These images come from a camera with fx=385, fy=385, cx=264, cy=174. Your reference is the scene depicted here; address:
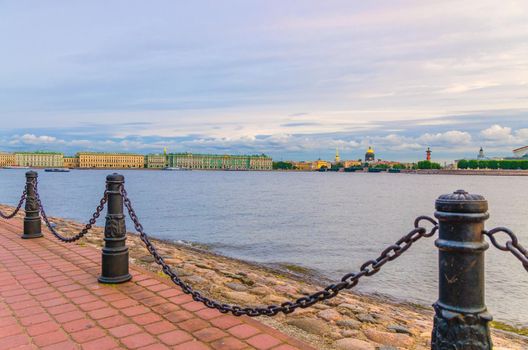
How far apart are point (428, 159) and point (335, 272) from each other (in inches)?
7321

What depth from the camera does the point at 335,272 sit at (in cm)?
1056

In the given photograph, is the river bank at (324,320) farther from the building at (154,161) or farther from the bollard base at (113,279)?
the building at (154,161)

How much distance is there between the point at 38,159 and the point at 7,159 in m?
14.9

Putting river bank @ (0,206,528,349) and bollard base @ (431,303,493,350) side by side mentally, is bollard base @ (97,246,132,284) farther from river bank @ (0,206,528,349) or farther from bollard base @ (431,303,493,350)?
bollard base @ (431,303,493,350)

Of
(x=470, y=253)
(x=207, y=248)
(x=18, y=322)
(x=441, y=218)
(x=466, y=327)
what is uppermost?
(x=441, y=218)

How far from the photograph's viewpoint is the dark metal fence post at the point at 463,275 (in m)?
1.84

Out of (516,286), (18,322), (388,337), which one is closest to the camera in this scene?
(18,322)

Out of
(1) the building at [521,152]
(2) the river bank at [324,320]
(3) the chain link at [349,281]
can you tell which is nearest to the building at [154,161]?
(1) the building at [521,152]

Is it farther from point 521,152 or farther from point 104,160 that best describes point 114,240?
point 521,152

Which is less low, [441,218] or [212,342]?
[441,218]

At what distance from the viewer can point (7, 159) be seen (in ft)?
586

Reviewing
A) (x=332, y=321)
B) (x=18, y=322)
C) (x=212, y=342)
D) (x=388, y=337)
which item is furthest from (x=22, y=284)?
(x=388, y=337)

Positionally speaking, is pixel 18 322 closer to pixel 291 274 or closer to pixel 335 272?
pixel 291 274

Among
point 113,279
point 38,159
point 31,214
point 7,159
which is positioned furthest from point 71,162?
point 113,279
